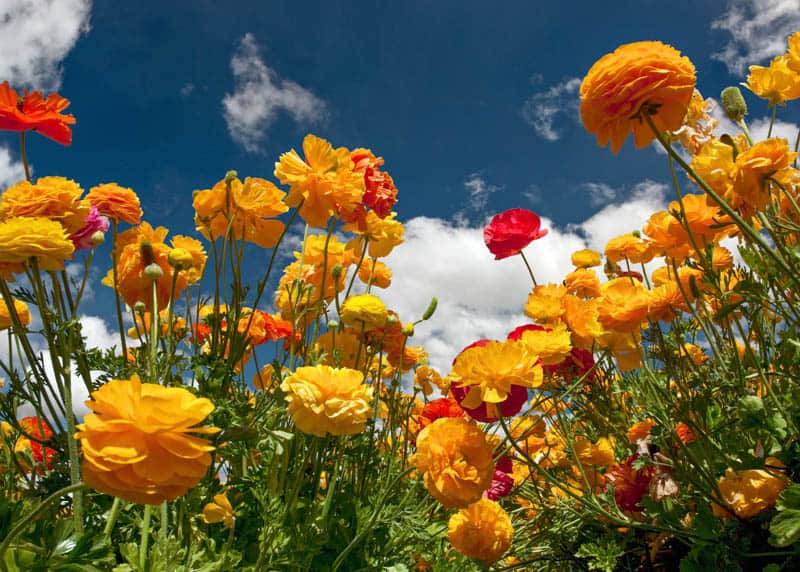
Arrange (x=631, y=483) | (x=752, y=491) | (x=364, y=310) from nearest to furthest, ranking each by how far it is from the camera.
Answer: (x=752, y=491) < (x=364, y=310) < (x=631, y=483)

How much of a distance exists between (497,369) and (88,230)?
1210 mm

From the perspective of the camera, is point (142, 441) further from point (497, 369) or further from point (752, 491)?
point (752, 491)

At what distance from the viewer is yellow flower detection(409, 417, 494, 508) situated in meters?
1.19

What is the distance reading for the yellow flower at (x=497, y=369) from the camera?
1216 millimetres

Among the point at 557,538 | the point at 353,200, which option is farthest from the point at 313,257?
the point at 557,538

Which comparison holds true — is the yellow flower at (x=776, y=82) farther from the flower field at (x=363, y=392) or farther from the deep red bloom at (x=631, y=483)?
the deep red bloom at (x=631, y=483)

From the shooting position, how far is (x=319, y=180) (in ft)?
4.98

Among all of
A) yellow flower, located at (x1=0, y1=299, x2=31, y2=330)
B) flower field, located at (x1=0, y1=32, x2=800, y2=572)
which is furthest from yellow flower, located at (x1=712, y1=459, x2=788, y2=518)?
yellow flower, located at (x1=0, y1=299, x2=31, y2=330)

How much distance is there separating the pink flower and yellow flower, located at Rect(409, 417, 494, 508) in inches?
43.6

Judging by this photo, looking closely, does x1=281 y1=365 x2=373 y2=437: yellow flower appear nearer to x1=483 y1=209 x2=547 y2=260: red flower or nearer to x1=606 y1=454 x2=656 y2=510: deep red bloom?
x1=606 y1=454 x2=656 y2=510: deep red bloom

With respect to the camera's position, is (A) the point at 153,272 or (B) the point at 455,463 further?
(A) the point at 153,272

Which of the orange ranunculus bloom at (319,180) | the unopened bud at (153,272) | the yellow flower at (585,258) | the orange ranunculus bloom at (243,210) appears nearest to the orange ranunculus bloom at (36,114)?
the orange ranunculus bloom at (243,210)

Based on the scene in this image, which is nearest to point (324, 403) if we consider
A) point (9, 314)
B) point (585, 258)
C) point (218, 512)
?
point (218, 512)

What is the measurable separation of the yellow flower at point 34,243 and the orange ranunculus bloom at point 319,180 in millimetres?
545
